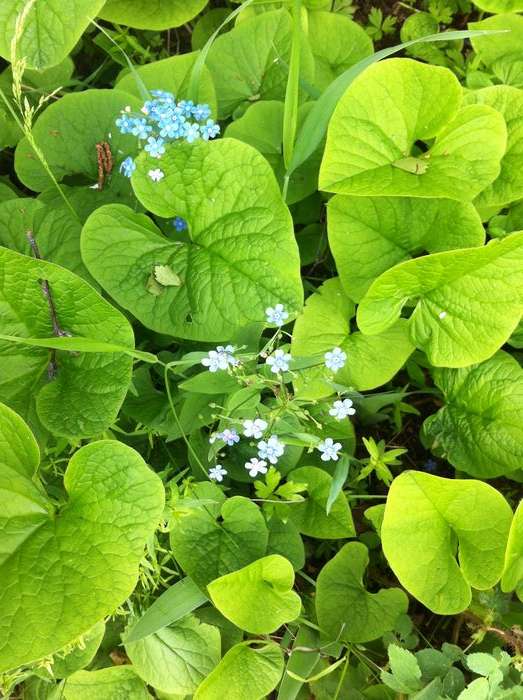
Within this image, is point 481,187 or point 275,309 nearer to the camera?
point 275,309

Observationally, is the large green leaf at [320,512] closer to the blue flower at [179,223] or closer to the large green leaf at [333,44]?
the blue flower at [179,223]

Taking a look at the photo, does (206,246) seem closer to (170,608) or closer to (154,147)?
(154,147)

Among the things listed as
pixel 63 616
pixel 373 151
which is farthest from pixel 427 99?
pixel 63 616

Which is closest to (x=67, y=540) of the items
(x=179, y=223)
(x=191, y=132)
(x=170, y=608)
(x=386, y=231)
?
(x=170, y=608)

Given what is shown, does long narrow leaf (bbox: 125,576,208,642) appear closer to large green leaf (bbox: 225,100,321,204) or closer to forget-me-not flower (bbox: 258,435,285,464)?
forget-me-not flower (bbox: 258,435,285,464)

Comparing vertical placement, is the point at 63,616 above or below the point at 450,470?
above

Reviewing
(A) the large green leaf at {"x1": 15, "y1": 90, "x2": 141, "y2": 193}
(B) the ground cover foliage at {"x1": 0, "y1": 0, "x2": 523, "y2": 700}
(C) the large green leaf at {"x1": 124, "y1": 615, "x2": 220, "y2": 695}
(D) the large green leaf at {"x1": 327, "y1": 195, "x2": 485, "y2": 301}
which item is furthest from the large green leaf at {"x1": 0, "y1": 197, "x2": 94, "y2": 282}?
(C) the large green leaf at {"x1": 124, "y1": 615, "x2": 220, "y2": 695}

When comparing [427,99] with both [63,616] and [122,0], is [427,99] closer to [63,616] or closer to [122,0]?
[122,0]
